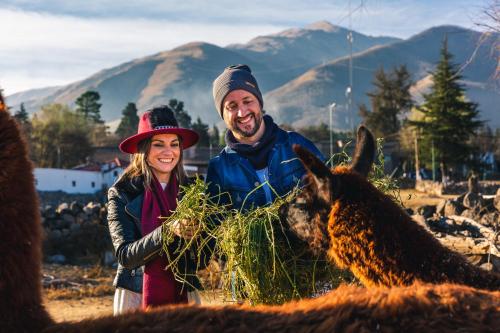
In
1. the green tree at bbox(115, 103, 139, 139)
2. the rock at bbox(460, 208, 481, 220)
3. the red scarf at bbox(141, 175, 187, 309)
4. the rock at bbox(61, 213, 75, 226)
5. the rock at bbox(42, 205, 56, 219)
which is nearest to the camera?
the red scarf at bbox(141, 175, 187, 309)

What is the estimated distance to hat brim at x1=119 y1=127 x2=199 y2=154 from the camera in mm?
4273

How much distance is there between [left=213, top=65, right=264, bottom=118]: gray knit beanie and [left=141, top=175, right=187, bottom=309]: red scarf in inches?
30.9

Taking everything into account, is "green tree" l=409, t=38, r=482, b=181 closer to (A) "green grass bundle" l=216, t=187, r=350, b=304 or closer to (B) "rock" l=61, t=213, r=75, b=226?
(B) "rock" l=61, t=213, r=75, b=226

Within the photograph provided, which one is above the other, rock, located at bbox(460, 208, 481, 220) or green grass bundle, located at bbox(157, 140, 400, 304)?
green grass bundle, located at bbox(157, 140, 400, 304)

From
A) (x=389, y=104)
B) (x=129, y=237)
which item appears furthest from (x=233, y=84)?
(x=389, y=104)

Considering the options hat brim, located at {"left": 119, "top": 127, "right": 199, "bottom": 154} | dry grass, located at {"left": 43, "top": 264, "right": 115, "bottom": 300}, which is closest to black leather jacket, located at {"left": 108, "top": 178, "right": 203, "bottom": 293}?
hat brim, located at {"left": 119, "top": 127, "right": 199, "bottom": 154}

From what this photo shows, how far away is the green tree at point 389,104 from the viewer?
6744 centimetres

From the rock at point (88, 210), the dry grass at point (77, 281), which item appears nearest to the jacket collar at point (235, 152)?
the dry grass at point (77, 281)

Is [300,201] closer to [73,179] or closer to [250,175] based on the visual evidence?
[250,175]

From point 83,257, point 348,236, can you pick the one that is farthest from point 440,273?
point 83,257

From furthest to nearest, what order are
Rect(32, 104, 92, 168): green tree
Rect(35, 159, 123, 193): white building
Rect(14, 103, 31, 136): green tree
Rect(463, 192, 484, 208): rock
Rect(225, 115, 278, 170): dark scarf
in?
1. Rect(32, 104, 92, 168): green tree
2. Rect(35, 159, 123, 193): white building
3. Rect(463, 192, 484, 208): rock
4. Rect(225, 115, 278, 170): dark scarf
5. Rect(14, 103, 31, 136): green tree

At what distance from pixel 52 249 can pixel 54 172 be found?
2981 cm

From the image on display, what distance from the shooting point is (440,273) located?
3100mm

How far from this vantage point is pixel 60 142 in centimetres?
6147
